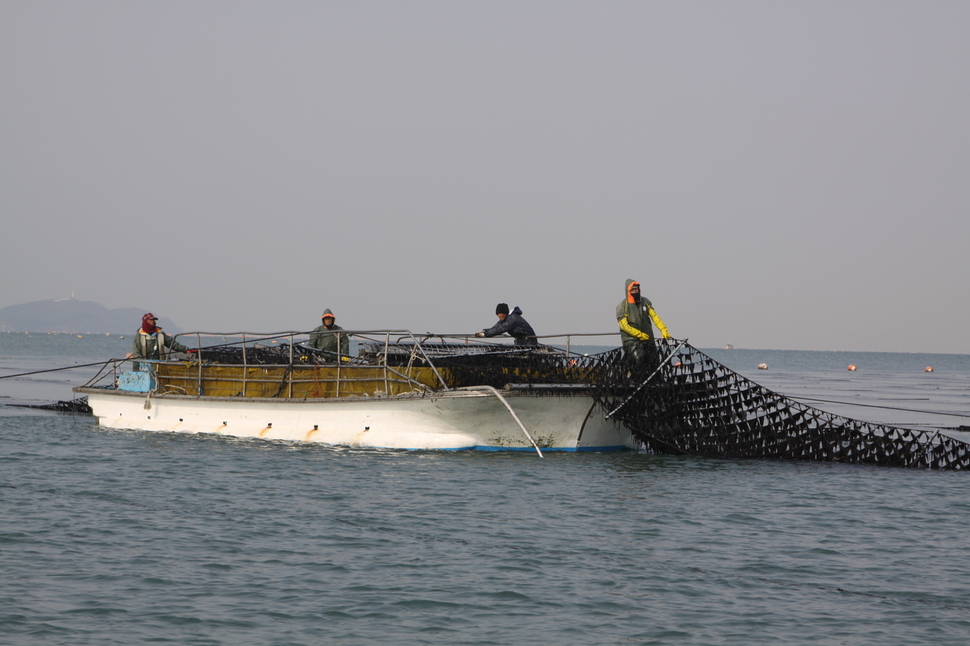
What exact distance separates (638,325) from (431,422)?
4122 mm

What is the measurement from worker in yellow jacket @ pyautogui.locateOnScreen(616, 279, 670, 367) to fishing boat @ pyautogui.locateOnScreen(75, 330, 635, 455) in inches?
40.3

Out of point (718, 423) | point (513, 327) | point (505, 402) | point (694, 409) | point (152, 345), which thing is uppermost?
point (513, 327)

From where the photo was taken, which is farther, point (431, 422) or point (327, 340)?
point (327, 340)

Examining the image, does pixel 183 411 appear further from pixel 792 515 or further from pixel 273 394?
pixel 792 515

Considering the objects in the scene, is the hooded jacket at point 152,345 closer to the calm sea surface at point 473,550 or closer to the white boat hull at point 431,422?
the white boat hull at point 431,422

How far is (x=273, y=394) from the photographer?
18719 millimetres

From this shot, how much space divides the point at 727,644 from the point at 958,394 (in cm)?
4621

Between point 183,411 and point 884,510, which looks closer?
point 884,510

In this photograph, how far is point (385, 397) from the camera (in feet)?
55.0

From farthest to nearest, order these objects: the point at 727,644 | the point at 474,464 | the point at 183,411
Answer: the point at 183,411 → the point at 474,464 → the point at 727,644

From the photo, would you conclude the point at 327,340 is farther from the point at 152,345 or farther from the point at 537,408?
the point at 537,408

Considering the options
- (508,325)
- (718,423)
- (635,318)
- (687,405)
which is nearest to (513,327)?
(508,325)

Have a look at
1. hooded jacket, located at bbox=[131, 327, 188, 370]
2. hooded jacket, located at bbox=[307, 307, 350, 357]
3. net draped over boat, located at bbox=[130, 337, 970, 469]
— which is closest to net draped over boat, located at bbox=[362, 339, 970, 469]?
net draped over boat, located at bbox=[130, 337, 970, 469]

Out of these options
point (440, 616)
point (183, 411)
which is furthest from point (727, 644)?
point (183, 411)
